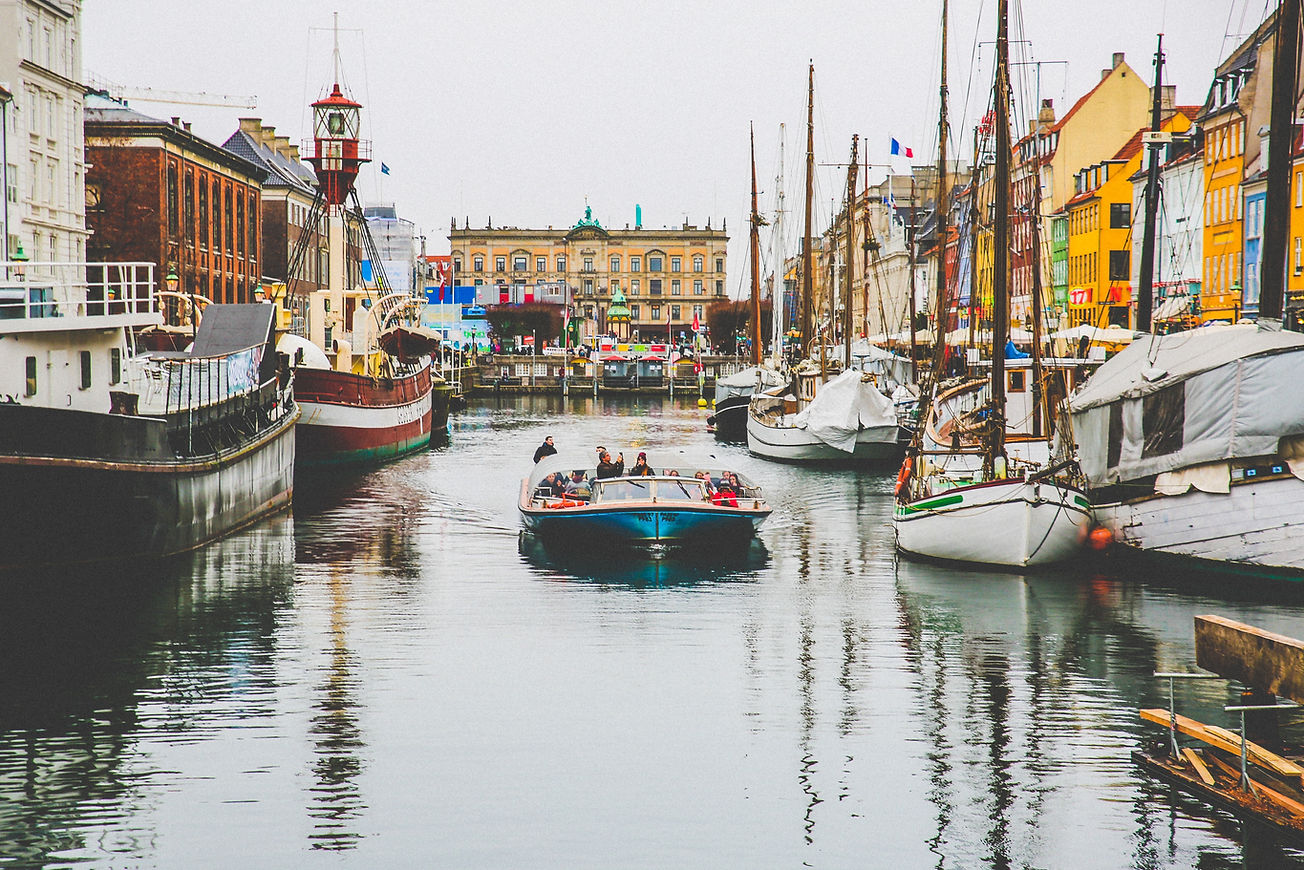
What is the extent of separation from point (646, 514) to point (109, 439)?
Result: 11616 mm

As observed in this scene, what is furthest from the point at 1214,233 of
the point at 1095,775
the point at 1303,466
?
the point at 1095,775

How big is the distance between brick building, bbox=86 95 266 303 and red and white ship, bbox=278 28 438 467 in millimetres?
13366

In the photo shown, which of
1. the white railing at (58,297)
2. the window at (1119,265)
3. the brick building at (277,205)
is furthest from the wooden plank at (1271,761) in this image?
the brick building at (277,205)

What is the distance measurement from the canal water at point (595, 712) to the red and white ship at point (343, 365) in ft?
66.8

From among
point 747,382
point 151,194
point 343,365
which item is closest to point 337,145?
point 343,365

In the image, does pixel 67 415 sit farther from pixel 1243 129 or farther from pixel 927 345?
pixel 927 345

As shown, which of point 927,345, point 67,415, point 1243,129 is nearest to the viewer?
point 67,415

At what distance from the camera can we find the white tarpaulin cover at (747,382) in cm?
8669

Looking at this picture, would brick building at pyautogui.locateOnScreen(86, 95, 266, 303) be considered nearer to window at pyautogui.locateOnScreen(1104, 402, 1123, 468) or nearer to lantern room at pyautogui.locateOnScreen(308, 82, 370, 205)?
lantern room at pyautogui.locateOnScreen(308, 82, 370, 205)

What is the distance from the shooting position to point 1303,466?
2655 cm

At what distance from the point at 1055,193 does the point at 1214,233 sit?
110 ft

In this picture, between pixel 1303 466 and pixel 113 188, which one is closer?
pixel 1303 466

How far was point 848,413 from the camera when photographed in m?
58.7

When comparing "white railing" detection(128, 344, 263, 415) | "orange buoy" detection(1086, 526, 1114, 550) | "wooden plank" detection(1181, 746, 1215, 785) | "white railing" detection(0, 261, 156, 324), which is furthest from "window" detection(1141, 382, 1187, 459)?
"white railing" detection(128, 344, 263, 415)
